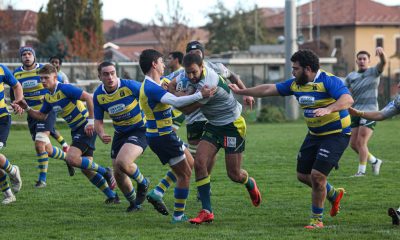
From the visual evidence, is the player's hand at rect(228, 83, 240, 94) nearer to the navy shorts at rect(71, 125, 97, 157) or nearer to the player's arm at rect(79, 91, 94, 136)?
the player's arm at rect(79, 91, 94, 136)

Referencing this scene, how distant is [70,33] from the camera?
57688 mm

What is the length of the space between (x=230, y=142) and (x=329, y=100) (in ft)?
4.27

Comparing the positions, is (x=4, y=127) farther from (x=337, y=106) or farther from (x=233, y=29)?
(x=233, y=29)

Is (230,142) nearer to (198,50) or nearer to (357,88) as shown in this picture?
(198,50)

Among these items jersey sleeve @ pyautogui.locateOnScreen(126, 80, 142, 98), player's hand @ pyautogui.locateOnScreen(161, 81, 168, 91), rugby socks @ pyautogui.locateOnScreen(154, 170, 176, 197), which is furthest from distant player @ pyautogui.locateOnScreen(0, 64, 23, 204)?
rugby socks @ pyautogui.locateOnScreen(154, 170, 176, 197)

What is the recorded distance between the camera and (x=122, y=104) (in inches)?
435

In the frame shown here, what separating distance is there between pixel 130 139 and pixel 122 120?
27 cm

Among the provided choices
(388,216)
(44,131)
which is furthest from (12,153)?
(388,216)

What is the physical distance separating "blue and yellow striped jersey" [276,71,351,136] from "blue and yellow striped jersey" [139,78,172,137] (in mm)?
1342

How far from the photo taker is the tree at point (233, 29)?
272 feet

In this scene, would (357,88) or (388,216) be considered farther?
(357,88)

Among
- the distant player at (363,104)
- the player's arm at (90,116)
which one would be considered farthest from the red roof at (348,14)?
the player's arm at (90,116)

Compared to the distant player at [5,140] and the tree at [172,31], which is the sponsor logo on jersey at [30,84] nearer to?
the distant player at [5,140]

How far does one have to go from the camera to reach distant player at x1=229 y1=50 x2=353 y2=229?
31.8 ft
